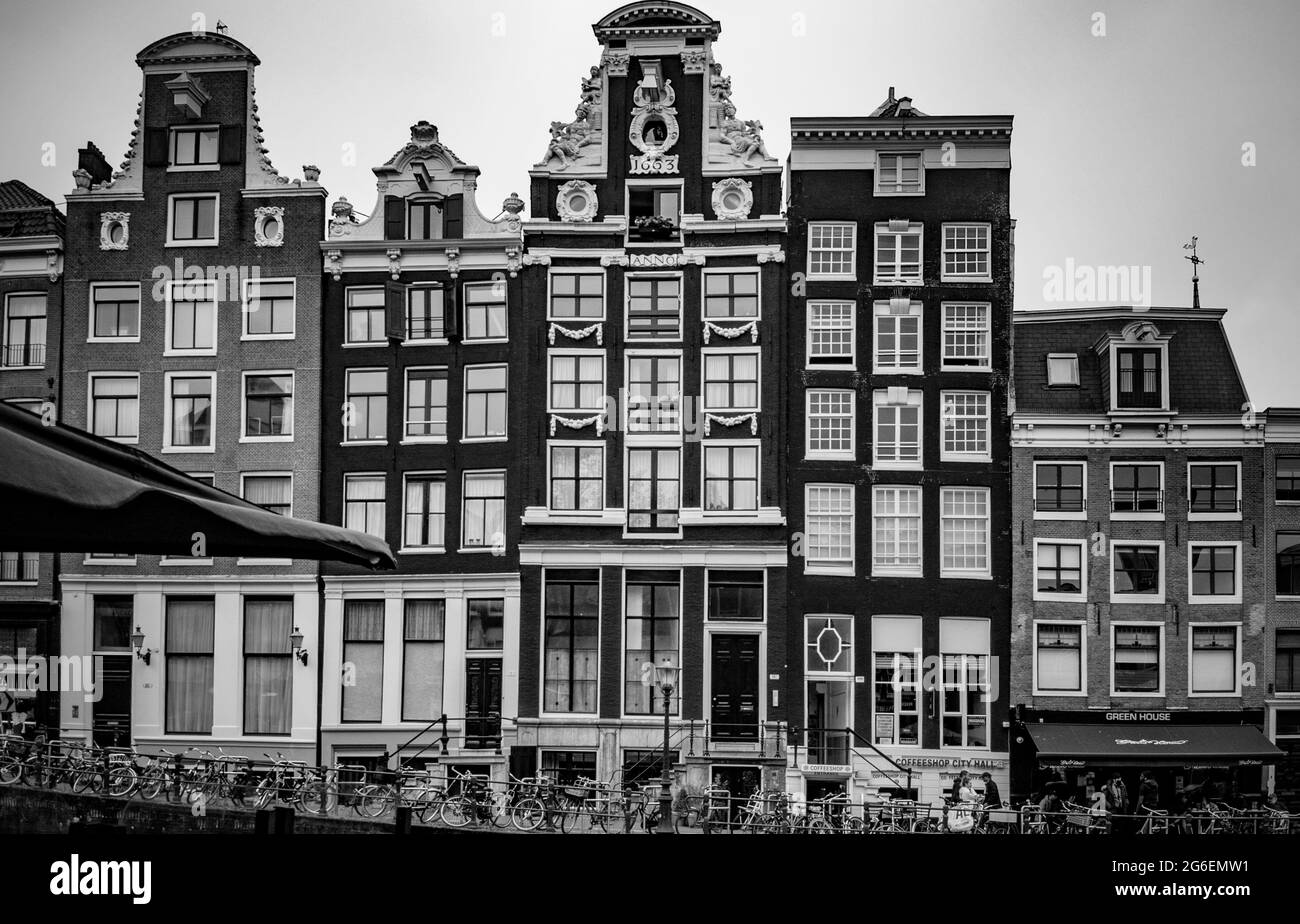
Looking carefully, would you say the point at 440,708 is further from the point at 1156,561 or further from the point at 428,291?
the point at 1156,561

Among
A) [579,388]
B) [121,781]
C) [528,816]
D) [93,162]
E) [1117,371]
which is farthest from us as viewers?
[93,162]

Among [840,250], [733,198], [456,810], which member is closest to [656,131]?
[733,198]

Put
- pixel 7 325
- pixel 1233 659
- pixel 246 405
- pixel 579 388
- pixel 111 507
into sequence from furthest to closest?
pixel 7 325
pixel 246 405
pixel 579 388
pixel 1233 659
pixel 111 507

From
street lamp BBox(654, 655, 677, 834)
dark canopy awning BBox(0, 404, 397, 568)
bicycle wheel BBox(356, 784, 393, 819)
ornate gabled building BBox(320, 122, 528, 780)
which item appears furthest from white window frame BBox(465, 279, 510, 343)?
dark canopy awning BBox(0, 404, 397, 568)

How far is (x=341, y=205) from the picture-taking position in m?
38.9

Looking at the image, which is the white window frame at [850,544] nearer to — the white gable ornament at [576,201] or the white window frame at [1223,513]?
the white window frame at [1223,513]

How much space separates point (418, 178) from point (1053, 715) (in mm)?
22691

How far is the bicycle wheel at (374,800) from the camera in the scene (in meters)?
29.8

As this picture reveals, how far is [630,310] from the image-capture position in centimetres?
3831

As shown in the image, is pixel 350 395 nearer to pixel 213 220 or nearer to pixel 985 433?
pixel 213 220

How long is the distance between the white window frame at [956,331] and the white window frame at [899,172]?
10.8 feet

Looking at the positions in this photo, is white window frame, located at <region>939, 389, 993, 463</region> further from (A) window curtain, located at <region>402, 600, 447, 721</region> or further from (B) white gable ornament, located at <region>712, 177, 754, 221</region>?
(A) window curtain, located at <region>402, 600, 447, 721</region>

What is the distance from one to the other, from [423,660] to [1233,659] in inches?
862
